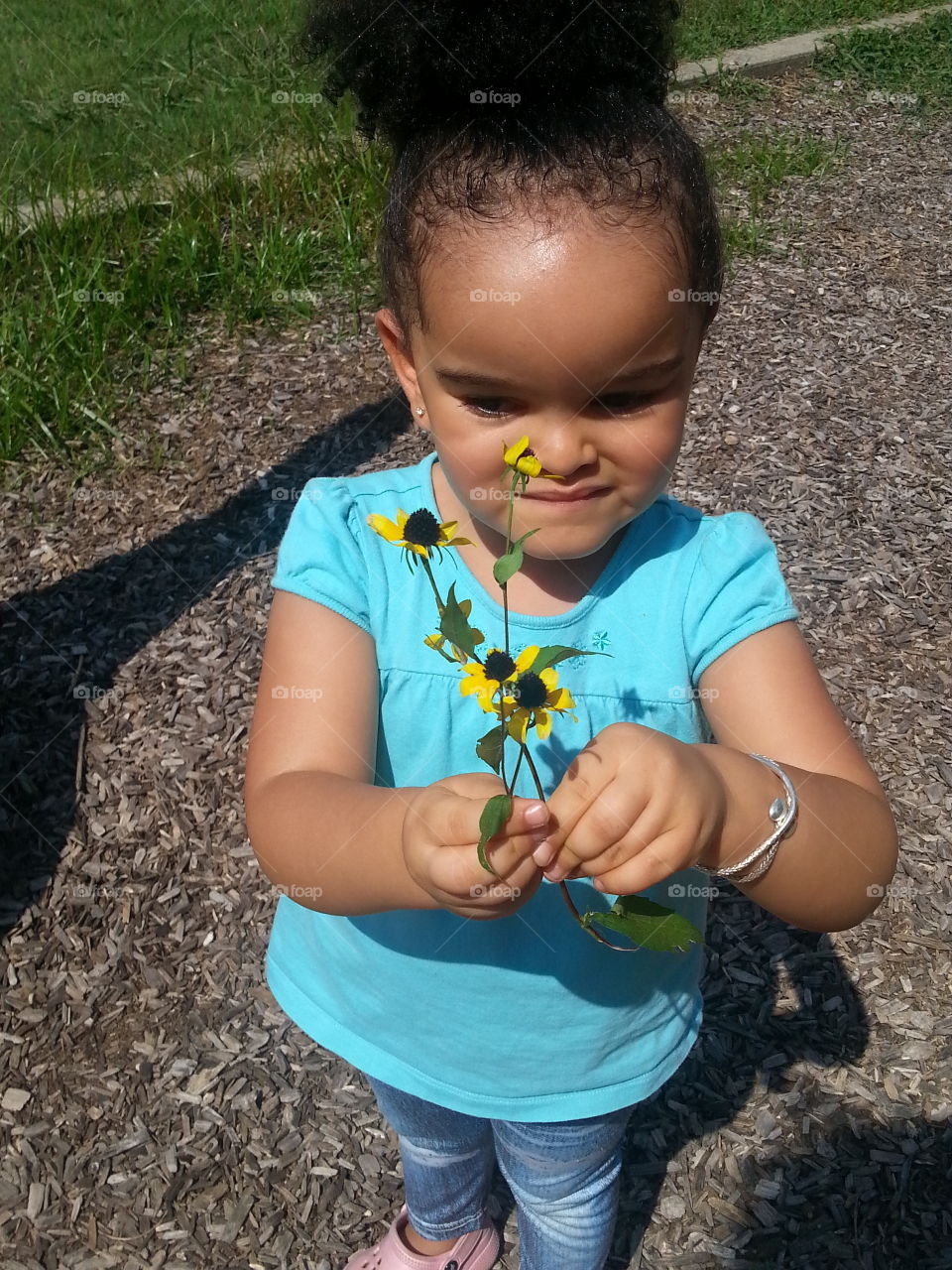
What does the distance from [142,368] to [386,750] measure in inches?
124

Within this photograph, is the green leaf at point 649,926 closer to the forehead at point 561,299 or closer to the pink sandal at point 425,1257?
the forehead at point 561,299

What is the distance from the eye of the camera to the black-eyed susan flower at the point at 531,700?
1.06 metres

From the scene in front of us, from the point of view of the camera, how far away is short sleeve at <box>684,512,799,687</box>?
1.46 m

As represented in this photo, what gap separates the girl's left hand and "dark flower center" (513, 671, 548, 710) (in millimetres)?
75

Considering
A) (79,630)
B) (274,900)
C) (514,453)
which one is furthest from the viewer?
(79,630)

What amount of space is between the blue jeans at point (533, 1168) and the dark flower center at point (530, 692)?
874 millimetres

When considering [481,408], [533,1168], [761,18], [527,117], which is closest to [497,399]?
[481,408]

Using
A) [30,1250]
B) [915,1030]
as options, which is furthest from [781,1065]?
[30,1250]

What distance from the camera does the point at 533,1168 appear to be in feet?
5.74

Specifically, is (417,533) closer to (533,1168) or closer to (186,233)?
(533,1168)

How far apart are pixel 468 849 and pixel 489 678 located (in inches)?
6.7

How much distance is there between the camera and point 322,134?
5223 mm

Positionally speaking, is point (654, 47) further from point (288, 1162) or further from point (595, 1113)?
point (288, 1162)

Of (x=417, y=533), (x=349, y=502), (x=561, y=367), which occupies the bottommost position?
(x=349, y=502)
